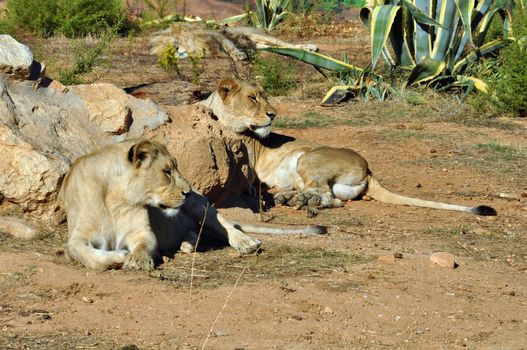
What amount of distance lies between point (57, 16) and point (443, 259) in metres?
15.6

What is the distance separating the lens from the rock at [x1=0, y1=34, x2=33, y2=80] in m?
7.68

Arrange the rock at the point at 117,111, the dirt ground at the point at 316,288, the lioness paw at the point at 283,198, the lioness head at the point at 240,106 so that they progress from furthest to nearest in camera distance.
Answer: the lioness head at the point at 240,106 → the lioness paw at the point at 283,198 → the rock at the point at 117,111 → the dirt ground at the point at 316,288

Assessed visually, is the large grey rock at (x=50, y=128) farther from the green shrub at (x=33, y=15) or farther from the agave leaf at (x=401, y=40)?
the green shrub at (x=33, y=15)

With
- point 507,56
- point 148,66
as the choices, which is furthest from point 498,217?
point 148,66

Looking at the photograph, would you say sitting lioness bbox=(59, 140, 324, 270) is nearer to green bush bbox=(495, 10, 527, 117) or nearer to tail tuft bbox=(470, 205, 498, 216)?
tail tuft bbox=(470, 205, 498, 216)

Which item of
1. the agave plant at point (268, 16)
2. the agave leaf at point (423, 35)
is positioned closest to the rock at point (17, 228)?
the agave leaf at point (423, 35)

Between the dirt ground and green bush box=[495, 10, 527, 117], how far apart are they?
11.9 feet

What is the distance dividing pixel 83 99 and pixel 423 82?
7982 mm

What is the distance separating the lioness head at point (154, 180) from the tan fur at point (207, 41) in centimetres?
1286

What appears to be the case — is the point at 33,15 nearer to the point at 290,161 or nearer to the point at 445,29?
the point at 445,29

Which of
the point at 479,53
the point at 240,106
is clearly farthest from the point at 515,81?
the point at 240,106

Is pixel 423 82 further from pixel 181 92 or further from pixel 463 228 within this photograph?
pixel 463 228

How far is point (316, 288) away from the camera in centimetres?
597

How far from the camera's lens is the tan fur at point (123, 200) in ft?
20.6
